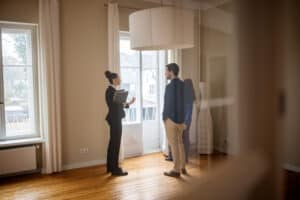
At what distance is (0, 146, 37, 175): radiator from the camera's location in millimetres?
3379

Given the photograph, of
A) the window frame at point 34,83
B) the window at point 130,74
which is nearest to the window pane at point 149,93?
the window at point 130,74

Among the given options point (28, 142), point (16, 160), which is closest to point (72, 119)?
point (28, 142)

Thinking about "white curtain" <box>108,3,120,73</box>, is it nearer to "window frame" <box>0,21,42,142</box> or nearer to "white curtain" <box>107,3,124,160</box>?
"white curtain" <box>107,3,124,160</box>

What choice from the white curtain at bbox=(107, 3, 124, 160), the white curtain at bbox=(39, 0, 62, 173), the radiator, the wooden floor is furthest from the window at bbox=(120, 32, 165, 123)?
the radiator

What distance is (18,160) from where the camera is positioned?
3.46 m

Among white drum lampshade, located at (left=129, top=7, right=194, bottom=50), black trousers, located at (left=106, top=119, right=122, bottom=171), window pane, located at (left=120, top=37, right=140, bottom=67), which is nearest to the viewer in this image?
white drum lampshade, located at (left=129, top=7, right=194, bottom=50)

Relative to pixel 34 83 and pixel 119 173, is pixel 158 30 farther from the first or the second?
pixel 34 83

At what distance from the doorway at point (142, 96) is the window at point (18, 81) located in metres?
1.35

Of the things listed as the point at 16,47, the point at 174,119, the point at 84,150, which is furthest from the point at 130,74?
the point at 16,47

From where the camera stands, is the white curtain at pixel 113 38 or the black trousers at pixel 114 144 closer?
→ the black trousers at pixel 114 144

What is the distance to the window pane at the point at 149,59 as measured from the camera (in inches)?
179

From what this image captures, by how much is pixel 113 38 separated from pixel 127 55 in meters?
0.44

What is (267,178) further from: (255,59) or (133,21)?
(133,21)

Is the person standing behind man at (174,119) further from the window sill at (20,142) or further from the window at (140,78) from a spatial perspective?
the window sill at (20,142)
